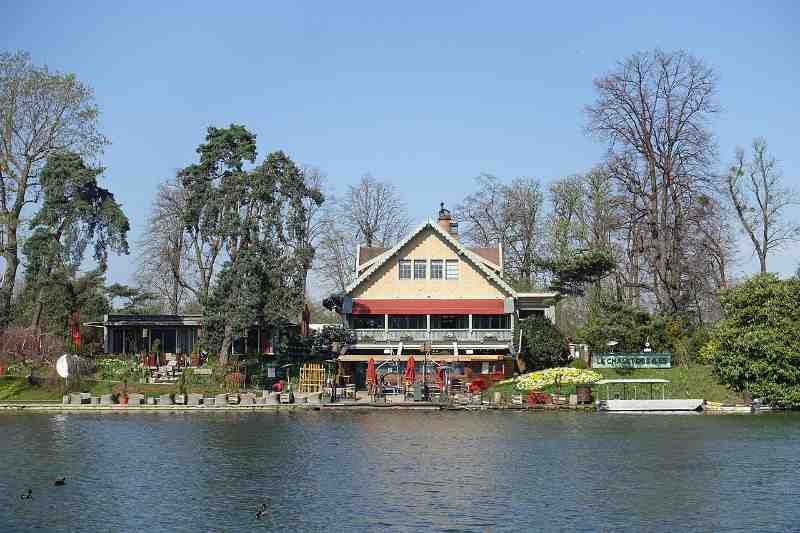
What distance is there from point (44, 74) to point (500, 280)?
105 ft

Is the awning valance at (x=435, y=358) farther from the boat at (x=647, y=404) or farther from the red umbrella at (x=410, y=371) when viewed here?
the boat at (x=647, y=404)

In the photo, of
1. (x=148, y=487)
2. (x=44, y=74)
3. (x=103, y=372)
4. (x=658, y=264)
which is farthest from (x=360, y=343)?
(x=148, y=487)

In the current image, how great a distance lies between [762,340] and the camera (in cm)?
5200

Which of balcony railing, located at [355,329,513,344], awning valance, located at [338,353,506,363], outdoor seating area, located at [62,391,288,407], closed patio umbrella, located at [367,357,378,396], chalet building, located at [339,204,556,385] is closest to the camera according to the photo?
outdoor seating area, located at [62,391,288,407]

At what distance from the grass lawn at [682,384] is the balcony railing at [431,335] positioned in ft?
15.2

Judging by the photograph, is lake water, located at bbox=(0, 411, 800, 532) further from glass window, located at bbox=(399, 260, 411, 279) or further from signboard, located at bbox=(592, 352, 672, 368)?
glass window, located at bbox=(399, 260, 411, 279)

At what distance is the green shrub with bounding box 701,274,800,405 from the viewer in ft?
171

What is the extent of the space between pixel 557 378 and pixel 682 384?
6.70 meters

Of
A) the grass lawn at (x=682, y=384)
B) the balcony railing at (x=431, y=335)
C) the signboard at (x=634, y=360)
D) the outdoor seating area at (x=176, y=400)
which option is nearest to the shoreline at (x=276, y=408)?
the outdoor seating area at (x=176, y=400)

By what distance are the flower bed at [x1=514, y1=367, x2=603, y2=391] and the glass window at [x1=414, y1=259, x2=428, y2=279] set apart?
11270 millimetres

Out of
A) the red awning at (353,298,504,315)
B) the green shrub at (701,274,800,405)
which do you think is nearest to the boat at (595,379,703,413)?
the green shrub at (701,274,800,405)

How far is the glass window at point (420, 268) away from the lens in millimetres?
65875

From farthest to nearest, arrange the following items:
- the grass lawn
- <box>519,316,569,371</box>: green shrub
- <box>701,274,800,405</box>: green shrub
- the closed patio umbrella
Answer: <box>519,316,569,371</box>: green shrub → the closed patio umbrella → the grass lawn → <box>701,274,800,405</box>: green shrub

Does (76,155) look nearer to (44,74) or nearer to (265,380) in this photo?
(44,74)
